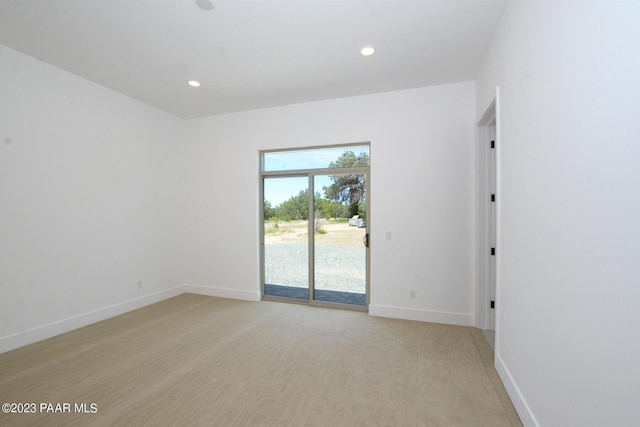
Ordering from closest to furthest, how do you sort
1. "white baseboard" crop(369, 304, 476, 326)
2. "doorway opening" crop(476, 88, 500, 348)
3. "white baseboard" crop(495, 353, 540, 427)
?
"white baseboard" crop(495, 353, 540, 427)
"doorway opening" crop(476, 88, 500, 348)
"white baseboard" crop(369, 304, 476, 326)

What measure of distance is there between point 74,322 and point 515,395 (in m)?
4.65

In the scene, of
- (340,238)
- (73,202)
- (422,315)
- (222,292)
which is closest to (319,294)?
(340,238)

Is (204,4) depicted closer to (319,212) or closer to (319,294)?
(319,212)

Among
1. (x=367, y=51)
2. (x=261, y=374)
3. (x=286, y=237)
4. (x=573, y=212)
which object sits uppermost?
(x=367, y=51)

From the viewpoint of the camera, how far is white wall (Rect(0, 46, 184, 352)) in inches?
110

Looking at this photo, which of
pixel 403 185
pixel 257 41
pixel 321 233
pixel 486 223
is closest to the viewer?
pixel 257 41

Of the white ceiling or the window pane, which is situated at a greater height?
the white ceiling

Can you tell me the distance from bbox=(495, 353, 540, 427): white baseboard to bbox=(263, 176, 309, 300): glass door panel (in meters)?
2.67

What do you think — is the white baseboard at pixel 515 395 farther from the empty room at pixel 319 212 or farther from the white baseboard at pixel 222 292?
the white baseboard at pixel 222 292

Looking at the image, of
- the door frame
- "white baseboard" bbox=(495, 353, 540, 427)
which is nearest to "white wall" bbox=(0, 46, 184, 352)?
"white baseboard" bbox=(495, 353, 540, 427)

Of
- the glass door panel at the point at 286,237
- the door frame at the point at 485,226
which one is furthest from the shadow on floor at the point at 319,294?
the door frame at the point at 485,226

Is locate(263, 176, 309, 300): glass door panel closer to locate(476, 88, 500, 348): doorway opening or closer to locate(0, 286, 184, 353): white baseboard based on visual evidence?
locate(0, 286, 184, 353): white baseboard

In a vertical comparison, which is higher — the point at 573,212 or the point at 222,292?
the point at 573,212

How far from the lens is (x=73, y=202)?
331 centimetres
